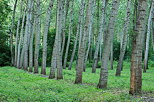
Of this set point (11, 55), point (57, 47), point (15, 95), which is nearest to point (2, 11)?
point (11, 55)

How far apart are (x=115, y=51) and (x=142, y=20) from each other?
34.0 m

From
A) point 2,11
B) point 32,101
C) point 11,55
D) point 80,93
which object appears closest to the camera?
point 32,101

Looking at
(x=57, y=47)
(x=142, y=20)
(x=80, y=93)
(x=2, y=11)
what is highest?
(x=2, y=11)

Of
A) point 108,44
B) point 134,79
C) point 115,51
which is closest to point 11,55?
point 115,51

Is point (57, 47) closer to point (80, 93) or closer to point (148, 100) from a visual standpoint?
point (80, 93)

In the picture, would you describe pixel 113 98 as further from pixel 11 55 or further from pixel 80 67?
pixel 11 55

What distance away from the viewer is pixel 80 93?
10062mm

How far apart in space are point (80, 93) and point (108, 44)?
2856 millimetres

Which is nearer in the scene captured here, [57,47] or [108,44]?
[108,44]

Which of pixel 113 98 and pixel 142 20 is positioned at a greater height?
pixel 142 20

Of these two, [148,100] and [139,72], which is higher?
[139,72]

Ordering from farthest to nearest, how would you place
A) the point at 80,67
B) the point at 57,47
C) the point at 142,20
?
1. the point at 57,47
2. the point at 80,67
3. the point at 142,20

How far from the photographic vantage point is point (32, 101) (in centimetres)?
767

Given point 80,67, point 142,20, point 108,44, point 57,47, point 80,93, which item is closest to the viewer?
point 142,20
